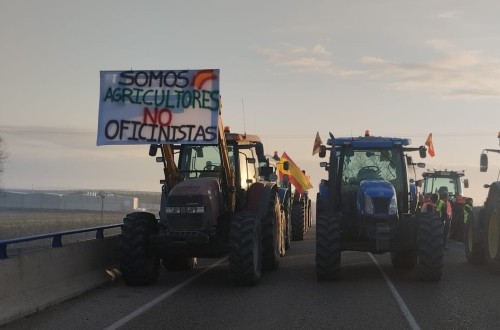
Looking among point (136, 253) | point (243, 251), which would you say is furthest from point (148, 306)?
point (243, 251)

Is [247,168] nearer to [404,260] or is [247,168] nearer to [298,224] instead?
[404,260]

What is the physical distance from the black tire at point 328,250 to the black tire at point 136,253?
10.5 ft

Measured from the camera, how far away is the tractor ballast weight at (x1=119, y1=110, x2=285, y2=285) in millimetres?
11586

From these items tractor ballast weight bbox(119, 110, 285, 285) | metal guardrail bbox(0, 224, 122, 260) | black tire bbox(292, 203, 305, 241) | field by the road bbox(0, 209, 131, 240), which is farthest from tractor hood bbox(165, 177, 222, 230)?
field by the road bbox(0, 209, 131, 240)

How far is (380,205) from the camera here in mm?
12602

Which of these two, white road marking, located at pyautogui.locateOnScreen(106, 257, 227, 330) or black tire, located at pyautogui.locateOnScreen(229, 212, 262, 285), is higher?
black tire, located at pyautogui.locateOnScreen(229, 212, 262, 285)

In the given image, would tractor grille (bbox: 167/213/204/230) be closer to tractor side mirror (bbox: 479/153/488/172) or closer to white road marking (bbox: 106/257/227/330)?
white road marking (bbox: 106/257/227/330)

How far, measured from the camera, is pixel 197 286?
11.9 m

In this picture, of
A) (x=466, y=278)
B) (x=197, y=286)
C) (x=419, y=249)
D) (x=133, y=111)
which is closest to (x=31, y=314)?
(x=197, y=286)

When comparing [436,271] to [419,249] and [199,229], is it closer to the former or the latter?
[419,249]

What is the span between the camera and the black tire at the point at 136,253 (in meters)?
11.6

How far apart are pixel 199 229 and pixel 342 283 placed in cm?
296

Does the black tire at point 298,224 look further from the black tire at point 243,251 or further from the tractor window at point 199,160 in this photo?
the black tire at point 243,251

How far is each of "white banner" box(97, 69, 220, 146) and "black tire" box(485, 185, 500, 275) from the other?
6.92 meters
